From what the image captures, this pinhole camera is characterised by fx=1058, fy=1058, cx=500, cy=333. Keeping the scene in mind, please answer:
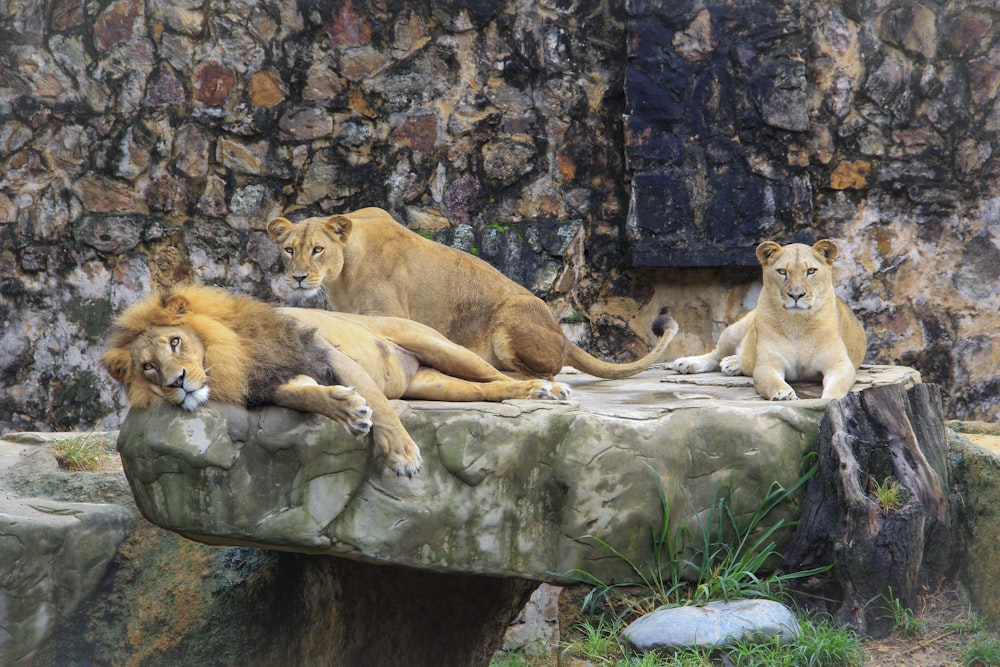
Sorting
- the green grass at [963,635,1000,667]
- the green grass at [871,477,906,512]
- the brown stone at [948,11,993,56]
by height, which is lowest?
the green grass at [963,635,1000,667]

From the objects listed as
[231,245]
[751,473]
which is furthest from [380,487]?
[231,245]

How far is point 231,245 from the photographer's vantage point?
7016mm

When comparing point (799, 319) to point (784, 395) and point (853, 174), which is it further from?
point (853, 174)

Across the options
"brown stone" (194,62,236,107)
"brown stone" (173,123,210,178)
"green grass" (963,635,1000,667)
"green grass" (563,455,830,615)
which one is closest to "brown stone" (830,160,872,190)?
"green grass" (563,455,830,615)

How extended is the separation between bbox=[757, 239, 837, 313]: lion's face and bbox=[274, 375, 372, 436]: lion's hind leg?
2317 millimetres

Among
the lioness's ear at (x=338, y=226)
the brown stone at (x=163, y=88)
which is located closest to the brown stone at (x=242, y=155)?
the brown stone at (x=163, y=88)

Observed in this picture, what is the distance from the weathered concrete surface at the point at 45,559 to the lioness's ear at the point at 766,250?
3241 millimetres

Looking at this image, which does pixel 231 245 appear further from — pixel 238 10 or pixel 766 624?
pixel 766 624

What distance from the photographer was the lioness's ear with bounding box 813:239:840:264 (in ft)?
16.5

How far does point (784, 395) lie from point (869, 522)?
0.69 metres

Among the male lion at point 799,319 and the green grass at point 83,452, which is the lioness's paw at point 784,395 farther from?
the green grass at point 83,452

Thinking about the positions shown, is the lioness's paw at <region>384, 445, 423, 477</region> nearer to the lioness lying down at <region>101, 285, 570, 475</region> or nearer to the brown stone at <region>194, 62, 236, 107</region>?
the lioness lying down at <region>101, 285, 570, 475</region>

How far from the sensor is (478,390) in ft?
14.3

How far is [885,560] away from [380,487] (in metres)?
2.00
